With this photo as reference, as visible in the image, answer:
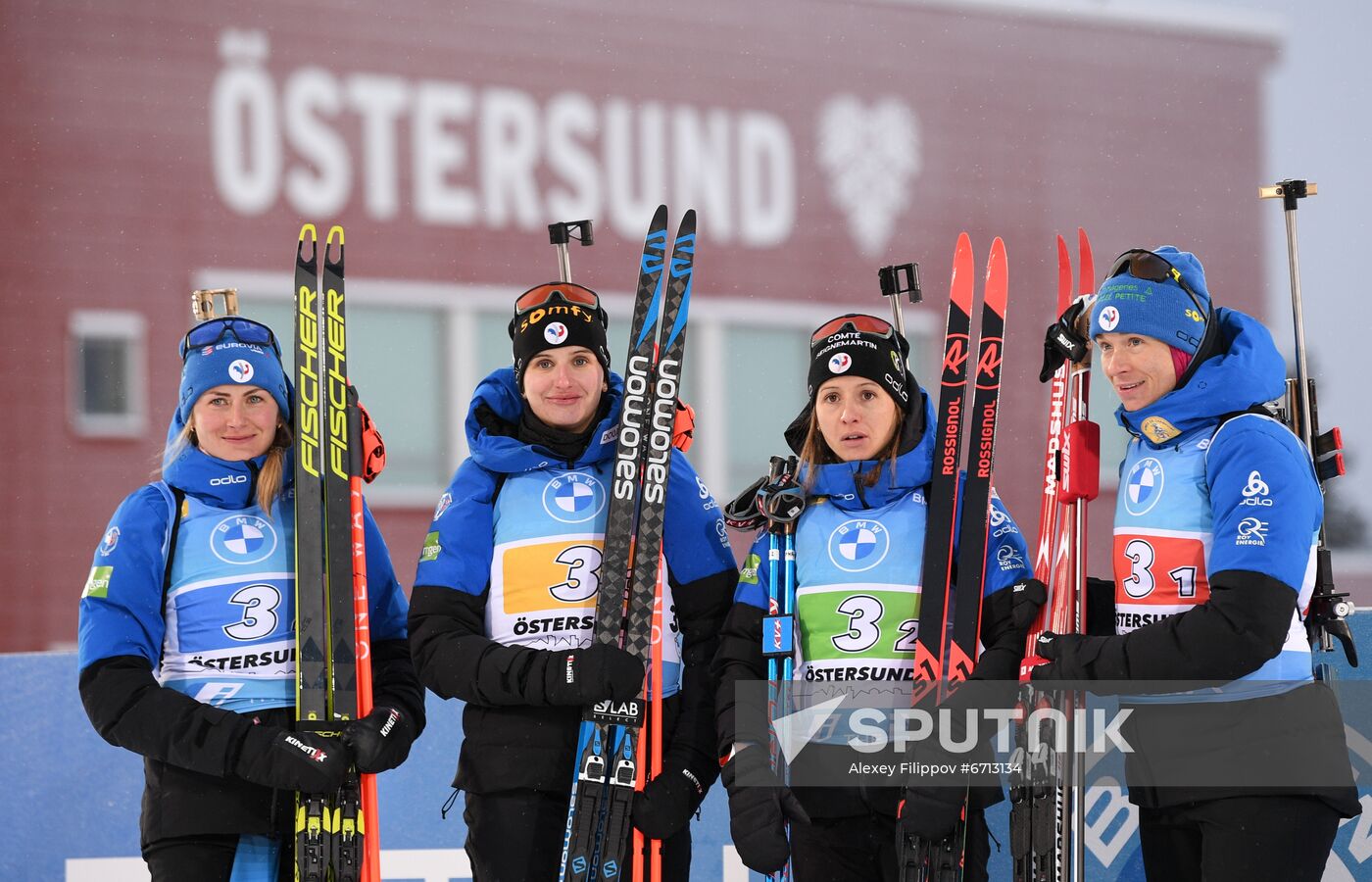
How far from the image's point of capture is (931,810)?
2.14m

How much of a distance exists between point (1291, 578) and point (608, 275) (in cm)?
707

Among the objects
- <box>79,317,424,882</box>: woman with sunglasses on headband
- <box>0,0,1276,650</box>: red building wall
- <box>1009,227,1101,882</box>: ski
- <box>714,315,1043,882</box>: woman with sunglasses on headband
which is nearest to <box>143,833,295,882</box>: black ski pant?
<box>79,317,424,882</box>: woman with sunglasses on headband

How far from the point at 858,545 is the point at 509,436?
65 cm

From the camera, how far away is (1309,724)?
81.5 inches

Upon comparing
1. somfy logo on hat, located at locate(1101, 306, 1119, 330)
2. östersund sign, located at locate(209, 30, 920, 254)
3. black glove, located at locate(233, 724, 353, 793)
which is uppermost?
östersund sign, located at locate(209, 30, 920, 254)

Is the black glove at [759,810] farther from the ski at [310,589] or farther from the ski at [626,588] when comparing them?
the ski at [310,589]

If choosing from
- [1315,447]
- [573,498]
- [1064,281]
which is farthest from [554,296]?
[1315,447]

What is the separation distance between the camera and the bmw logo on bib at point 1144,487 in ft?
7.14

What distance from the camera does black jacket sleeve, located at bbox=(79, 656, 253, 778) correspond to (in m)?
2.16

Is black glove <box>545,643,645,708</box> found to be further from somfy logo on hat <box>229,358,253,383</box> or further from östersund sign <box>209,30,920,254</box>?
östersund sign <box>209,30,920,254</box>

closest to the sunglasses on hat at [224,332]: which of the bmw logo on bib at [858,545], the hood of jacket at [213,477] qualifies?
the hood of jacket at [213,477]

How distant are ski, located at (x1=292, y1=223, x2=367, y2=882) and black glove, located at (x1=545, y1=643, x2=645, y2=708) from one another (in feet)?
1.29

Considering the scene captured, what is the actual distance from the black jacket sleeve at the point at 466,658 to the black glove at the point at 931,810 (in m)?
0.61

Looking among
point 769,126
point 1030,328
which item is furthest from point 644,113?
point 1030,328
